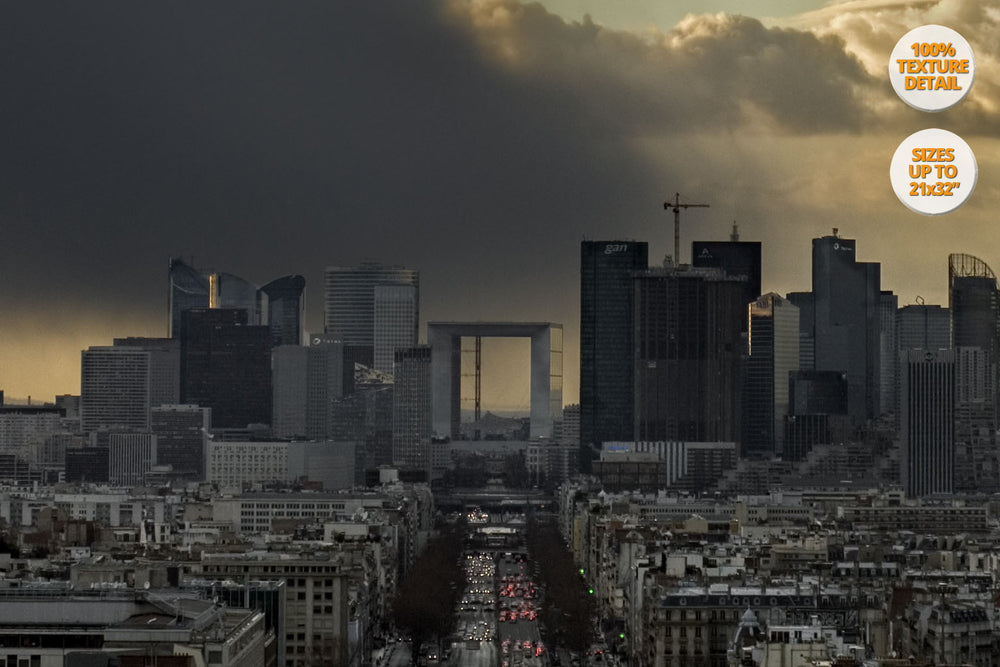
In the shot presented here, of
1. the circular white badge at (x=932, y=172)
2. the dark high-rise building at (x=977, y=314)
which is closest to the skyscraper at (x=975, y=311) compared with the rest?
the dark high-rise building at (x=977, y=314)

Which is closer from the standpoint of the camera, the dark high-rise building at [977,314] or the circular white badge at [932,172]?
the circular white badge at [932,172]

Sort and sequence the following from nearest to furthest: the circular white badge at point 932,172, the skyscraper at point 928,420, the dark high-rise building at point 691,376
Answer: the circular white badge at point 932,172 < the skyscraper at point 928,420 < the dark high-rise building at point 691,376

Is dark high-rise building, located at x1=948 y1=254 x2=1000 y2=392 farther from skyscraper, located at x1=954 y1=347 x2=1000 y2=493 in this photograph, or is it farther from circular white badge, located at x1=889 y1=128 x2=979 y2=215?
circular white badge, located at x1=889 y1=128 x2=979 y2=215

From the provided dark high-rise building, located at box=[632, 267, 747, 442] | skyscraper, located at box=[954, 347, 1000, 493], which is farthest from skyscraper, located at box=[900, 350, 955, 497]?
dark high-rise building, located at box=[632, 267, 747, 442]

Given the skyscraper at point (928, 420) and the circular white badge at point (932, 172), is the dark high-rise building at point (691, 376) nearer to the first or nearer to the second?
the skyscraper at point (928, 420)

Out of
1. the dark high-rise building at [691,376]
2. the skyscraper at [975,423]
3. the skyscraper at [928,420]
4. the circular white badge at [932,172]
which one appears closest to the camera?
the circular white badge at [932,172]

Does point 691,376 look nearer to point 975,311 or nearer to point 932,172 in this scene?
point 975,311

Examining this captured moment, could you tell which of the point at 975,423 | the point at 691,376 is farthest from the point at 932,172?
the point at 691,376
